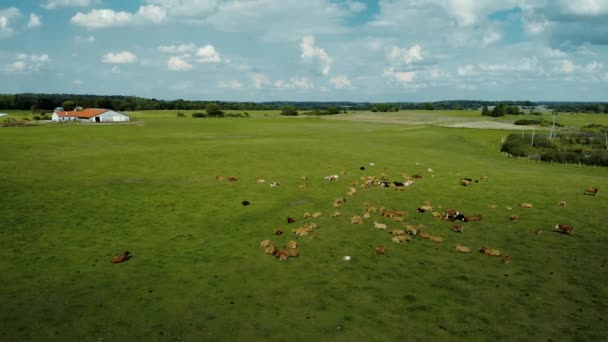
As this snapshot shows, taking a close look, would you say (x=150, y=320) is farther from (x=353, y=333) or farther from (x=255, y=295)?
(x=353, y=333)

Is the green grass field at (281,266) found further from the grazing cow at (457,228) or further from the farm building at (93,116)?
the farm building at (93,116)

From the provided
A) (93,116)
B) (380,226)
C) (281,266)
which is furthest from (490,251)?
(93,116)

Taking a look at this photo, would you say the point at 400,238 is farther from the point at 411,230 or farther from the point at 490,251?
the point at 490,251

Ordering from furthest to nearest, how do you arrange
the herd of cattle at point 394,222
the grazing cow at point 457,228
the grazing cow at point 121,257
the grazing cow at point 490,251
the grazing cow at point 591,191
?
the grazing cow at point 591,191
the grazing cow at point 457,228
the herd of cattle at point 394,222
the grazing cow at point 490,251
the grazing cow at point 121,257

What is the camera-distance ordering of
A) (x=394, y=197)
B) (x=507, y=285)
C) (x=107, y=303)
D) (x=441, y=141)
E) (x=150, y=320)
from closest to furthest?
(x=150, y=320) < (x=107, y=303) < (x=507, y=285) < (x=394, y=197) < (x=441, y=141)

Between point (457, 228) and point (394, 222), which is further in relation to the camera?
point (394, 222)

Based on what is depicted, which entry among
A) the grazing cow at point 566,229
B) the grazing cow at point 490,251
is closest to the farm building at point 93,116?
the grazing cow at point 566,229

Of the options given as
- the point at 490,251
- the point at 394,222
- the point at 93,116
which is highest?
the point at 93,116

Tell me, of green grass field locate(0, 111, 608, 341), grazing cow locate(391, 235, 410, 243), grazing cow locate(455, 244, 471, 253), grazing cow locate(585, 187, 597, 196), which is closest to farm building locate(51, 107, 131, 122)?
green grass field locate(0, 111, 608, 341)

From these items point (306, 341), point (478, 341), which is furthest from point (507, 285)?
point (306, 341)
